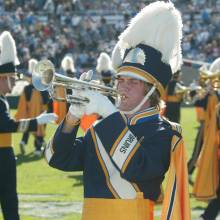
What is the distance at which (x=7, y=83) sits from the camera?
705 centimetres

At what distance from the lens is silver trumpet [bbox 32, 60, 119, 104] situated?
4098 millimetres

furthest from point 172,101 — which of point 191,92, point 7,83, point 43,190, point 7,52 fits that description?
point 7,83

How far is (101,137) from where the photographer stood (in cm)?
421

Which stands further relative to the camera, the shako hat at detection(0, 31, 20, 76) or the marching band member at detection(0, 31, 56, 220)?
the shako hat at detection(0, 31, 20, 76)

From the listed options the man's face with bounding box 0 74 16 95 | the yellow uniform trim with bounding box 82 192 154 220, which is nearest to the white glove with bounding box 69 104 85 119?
the yellow uniform trim with bounding box 82 192 154 220

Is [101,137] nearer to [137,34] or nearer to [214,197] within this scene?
[137,34]

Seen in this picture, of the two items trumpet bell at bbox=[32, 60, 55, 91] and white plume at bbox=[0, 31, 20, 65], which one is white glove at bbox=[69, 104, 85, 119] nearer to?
trumpet bell at bbox=[32, 60, 55, 91]

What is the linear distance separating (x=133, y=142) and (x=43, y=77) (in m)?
0.64

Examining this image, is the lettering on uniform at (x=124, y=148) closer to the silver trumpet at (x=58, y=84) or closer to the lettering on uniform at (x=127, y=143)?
the lettering on uniform at (x=127, y=143)

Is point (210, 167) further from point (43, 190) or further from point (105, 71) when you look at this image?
point (105, 71)

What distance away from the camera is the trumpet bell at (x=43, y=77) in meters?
4.31

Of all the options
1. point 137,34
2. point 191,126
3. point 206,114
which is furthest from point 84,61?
point 137,34

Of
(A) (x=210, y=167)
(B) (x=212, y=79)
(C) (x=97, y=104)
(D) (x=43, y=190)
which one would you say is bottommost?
(D) (x=43, y=190)

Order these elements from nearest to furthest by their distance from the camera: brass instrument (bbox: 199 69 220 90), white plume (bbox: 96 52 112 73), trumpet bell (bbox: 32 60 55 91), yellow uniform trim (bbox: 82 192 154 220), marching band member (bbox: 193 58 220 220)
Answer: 1. yellow uniform trim (bbox: 82 192 154 220)
2. trumpet bell (bbox: 32 60 55 91)
3. marching band member (bbox: 193 58 220 220)
4. brass instrument (bbox: 199 69 220 90)
5. white plume (bbox: 96 52 112 73)
